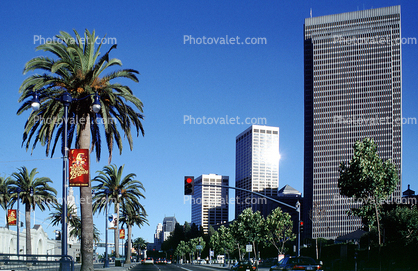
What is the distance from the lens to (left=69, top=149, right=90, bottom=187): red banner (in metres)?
22.8

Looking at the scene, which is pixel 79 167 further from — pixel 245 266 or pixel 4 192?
pixel 4 192

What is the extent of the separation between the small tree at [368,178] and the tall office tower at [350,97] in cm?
13717

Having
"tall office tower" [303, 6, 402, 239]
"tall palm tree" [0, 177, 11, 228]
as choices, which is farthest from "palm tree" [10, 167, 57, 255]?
"tall office tower" [303, 6, 402, 239]

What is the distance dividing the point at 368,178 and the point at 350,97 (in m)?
144

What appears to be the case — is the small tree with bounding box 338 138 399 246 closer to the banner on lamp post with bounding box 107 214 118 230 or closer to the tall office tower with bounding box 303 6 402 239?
the banner on lamp post with bounding box 107 214 118 230

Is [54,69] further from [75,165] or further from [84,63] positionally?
[75,165]

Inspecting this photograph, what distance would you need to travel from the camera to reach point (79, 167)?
75.2 ft

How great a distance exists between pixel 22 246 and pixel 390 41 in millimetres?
144759

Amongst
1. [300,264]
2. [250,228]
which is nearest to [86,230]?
[300,264]

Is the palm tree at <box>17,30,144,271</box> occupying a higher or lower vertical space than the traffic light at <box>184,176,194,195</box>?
higher

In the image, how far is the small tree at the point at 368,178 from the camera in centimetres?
3709

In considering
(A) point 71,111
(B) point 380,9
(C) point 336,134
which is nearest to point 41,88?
(A) point 71,111

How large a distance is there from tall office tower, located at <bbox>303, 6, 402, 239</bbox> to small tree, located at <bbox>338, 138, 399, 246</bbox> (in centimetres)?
13717

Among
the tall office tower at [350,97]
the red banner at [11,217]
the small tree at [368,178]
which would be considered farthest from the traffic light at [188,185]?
the tall office tower at [350,97]
